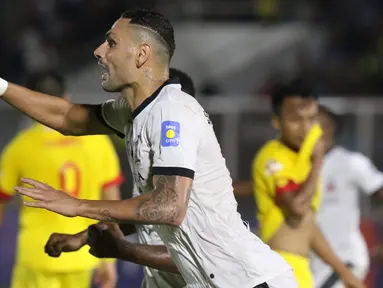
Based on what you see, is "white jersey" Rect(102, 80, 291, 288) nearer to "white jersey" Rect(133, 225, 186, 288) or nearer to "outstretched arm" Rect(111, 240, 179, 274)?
"outstretched arm" Rect(111, 240, 179, 274)

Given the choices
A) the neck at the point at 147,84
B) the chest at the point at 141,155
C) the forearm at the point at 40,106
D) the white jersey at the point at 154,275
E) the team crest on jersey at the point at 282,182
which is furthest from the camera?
the team crest on jersey at the point at 282,182

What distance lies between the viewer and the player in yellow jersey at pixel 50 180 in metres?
7.34

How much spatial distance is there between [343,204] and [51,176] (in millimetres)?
2611

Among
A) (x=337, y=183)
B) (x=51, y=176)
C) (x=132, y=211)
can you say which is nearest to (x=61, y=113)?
(x=132, y=211)

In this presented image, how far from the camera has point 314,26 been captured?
19328 millimetres

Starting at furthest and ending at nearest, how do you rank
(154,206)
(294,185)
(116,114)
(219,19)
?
(219,19), (294,185), (116,114), (154,206)

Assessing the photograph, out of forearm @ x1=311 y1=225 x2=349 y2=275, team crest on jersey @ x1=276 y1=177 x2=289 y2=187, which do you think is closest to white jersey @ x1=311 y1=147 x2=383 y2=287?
forearm @ x1=311 y1=225 x2=349 y2=275

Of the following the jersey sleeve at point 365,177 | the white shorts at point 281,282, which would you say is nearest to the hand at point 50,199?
the white shorts at point 281,282

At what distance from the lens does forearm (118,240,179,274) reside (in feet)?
18.0

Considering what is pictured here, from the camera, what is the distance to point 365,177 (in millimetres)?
8594

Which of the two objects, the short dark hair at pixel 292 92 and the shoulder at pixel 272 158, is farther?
the short dark hair at pixel 292 92

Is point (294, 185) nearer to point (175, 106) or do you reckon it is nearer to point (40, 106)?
point (40, 106)

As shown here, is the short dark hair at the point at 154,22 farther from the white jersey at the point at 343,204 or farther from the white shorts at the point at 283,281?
the white jersey at the point at 343,204

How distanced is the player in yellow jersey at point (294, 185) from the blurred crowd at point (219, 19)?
35.0 feet
